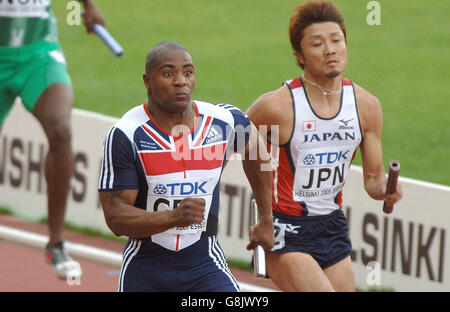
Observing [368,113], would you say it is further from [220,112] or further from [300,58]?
[220,112]

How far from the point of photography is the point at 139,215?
18.6ft

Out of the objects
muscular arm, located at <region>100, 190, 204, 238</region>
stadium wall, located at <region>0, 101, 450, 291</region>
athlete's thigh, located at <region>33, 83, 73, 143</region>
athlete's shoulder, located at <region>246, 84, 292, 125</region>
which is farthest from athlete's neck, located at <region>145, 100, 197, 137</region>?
stadium wall, located at <region>0, 101, 450, 291</region>

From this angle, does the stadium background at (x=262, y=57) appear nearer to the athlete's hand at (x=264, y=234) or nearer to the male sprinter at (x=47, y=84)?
the male sprinter at (x=47, y=84)

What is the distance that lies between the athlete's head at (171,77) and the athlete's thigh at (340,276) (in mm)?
1779

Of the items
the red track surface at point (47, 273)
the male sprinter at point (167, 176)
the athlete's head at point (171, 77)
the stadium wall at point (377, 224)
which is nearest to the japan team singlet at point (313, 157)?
the male sprinter at point (167, 176)

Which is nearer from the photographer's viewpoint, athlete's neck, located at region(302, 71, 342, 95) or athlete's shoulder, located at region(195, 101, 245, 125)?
athlete's shoulder, located at region(195, 101, 245, 125)

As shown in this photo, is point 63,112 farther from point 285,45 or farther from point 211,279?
point 285,45

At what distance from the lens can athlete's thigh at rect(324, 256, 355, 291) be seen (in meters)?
7.02

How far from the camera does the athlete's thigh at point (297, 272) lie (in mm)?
6672

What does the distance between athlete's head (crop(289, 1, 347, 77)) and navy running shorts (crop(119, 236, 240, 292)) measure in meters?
1.56

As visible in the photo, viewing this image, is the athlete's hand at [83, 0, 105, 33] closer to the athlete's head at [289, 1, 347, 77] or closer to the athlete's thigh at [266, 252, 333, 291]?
the athlete's head at [289, 1, 347, 77]

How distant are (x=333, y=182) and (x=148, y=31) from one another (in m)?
17.5

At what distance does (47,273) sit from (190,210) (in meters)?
5.67

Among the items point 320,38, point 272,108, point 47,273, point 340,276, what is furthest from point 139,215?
point 47,273
